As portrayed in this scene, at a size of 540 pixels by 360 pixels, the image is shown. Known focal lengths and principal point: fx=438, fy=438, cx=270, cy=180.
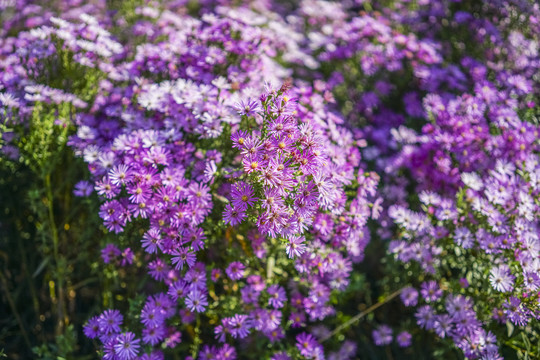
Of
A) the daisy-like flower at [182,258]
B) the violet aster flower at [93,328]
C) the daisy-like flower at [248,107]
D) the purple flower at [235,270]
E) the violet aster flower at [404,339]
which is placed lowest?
the violet aster flower at [404,339]

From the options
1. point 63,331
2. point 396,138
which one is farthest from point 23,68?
point 396,138

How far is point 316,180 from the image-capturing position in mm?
1995

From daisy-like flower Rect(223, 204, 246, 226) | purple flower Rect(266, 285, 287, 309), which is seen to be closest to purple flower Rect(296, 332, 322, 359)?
purple flower Rect(266, 285, 287, 309)

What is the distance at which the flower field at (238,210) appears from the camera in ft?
7.11

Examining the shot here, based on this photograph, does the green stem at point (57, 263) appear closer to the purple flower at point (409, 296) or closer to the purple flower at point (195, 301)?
the purple flower at point (195, 301)

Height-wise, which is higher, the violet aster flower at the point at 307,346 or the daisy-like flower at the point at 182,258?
the daisy-like flower at the point at 182,258

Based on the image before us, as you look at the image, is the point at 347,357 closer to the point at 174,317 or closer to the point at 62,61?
the point at 174,317

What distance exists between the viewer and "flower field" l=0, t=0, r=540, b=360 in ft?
7.11

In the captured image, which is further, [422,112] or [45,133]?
[422,112]

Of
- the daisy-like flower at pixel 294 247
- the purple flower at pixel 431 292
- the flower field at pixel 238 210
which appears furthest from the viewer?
the purple flower at pixel 431 292

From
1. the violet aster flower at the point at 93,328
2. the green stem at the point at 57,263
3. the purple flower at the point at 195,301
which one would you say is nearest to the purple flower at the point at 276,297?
the purple flower at the point at 195,301

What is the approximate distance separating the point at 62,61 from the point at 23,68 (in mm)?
345

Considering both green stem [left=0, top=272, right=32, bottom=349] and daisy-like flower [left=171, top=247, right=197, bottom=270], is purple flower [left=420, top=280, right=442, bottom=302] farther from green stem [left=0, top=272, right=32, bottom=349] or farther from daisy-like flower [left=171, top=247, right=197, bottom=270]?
green stem [left=0, top=272, right=32, bottom=349]

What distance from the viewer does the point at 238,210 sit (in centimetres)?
197
